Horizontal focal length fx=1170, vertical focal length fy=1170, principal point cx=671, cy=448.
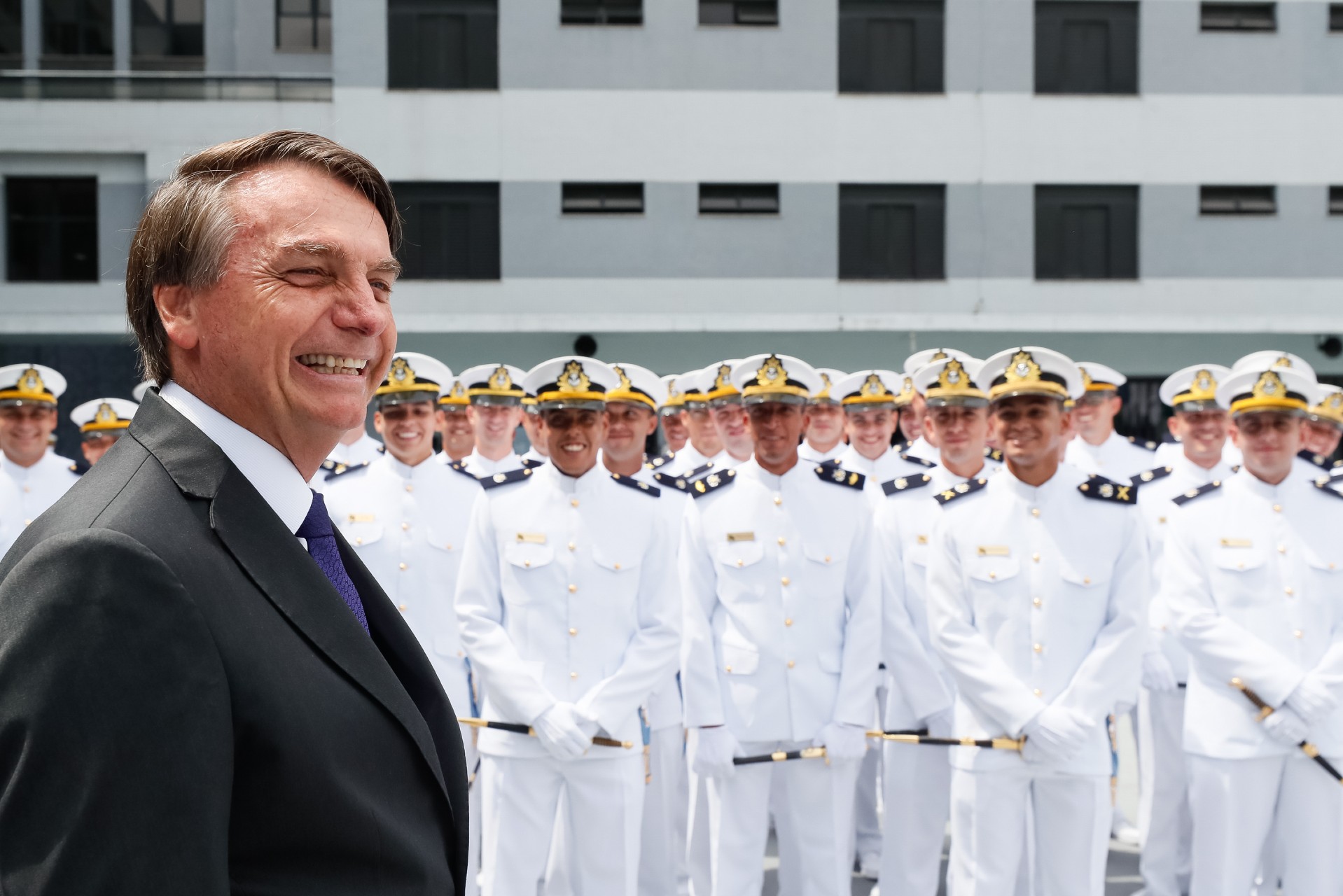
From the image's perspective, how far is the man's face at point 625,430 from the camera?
6.18 m

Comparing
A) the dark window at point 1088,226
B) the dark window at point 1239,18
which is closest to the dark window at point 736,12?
the dark window at point 1088,226

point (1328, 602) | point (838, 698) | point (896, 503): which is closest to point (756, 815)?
point (838, 698)

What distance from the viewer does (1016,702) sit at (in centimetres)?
410

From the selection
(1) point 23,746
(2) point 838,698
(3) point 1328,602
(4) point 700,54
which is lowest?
(2) point 838,698

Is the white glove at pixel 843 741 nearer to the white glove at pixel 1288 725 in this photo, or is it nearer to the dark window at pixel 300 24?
the white glove at pixel 1288 725

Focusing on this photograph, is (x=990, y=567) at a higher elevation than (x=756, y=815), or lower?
higher

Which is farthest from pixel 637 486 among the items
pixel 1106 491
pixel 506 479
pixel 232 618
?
pixel 232 618

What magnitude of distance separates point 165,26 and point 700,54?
26.5 ft

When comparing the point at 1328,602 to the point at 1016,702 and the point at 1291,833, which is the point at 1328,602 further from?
the point at 1016,702

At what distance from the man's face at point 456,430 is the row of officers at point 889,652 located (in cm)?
171

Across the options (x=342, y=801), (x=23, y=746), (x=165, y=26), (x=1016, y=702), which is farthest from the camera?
(x=165, y=26)

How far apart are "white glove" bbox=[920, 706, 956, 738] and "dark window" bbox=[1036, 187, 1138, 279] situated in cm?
1219

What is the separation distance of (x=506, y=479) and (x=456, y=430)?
2.65 meters

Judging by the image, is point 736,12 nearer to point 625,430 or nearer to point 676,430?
point 676,430
